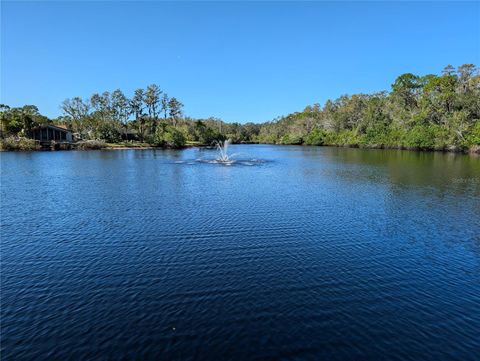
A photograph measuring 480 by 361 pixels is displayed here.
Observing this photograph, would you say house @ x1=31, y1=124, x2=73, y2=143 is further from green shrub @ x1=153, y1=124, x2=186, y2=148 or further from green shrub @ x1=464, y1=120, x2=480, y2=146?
green shrub @ x1=464, y1=120, x2=480, y2=146

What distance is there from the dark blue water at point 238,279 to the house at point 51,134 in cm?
9036

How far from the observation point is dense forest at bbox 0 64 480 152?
9500cm

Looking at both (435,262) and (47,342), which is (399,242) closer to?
(435,262)

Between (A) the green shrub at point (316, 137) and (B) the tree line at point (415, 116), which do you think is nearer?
(B) the tree line at point (415, 116)

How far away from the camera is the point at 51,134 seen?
358 feet

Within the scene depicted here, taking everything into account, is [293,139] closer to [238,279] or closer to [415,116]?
[415,116]

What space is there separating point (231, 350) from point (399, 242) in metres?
13.3

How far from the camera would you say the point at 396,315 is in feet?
35.6

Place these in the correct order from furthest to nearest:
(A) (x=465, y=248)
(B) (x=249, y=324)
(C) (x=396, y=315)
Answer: (A) (x=465, y=248) → (C) (x=396, y=315) → (B) (x=249, y=324)

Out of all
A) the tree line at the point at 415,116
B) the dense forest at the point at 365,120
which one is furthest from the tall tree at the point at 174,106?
the tree line at the point at 415,116

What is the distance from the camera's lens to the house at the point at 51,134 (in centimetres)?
10406

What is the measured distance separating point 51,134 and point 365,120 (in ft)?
405

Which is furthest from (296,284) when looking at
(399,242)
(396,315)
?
(399,242)

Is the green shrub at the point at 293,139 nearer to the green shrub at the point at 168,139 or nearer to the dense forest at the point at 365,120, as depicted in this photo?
the dense forest at the point at 365,120
